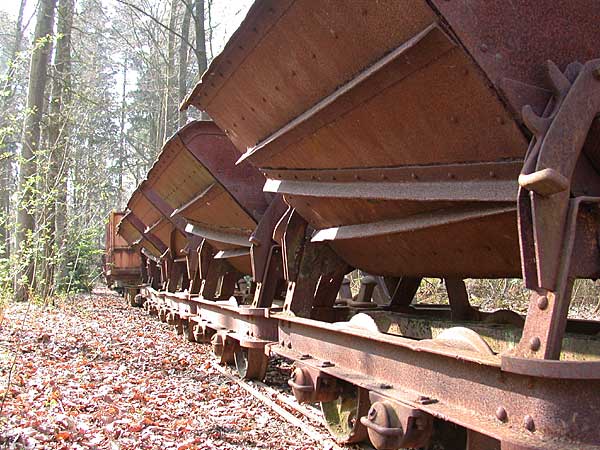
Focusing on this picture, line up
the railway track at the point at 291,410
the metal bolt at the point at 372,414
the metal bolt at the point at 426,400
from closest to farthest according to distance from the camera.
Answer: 1. the metal bolt at the point at 426,400
2. the metal bolt at the point at 372,414
3. the railway track at the point at 291,410

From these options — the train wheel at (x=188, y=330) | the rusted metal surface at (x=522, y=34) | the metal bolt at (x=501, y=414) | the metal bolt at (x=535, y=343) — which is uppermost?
A: the rusted metal surface at (x=522, y=34)

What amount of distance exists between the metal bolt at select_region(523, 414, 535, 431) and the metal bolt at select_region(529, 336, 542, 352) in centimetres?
25

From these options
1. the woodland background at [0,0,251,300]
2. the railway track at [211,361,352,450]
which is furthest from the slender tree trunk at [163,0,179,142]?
the railway track at [211,361,352,450]

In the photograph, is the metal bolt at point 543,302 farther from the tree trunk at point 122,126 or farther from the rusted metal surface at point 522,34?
the tree trunk at point 122,126

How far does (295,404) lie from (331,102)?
293 cm

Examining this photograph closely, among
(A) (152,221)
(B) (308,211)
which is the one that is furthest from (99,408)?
(A) (152,221)

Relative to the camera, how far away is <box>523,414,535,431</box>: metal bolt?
224cm

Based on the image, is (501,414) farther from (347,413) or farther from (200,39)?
(200,39)

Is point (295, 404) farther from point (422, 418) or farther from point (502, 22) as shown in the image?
point (502, 22)

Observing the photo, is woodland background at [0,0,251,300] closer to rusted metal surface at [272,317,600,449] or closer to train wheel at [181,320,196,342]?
train wheel at [181,320,196,342]

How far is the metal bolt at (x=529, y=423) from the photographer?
2.24m

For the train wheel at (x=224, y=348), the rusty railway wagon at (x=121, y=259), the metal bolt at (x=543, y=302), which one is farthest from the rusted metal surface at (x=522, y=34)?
the rusty railway wagon at (x=121, y=259)

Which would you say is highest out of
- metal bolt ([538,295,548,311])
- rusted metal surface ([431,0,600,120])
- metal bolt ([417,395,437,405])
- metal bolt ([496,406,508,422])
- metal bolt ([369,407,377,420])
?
rusted metal surface ([431,0,600,120])

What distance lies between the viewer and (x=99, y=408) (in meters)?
4.83
